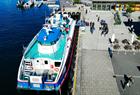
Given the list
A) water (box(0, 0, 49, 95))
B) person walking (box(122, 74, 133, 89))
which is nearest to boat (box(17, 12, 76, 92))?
water (box(0, 0, 49, 95))

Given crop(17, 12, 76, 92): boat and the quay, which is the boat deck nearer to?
crop(17, 12, 76, 92): boat

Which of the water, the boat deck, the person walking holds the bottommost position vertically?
the water

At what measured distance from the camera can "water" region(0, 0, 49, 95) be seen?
115 ft

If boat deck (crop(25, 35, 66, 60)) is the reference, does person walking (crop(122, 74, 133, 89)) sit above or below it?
below

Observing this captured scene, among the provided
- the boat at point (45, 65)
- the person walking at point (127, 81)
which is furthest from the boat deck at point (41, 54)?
the person walking at point (127, 81)

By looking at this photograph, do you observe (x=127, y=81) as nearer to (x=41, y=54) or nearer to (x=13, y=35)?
(x=41, y=54)

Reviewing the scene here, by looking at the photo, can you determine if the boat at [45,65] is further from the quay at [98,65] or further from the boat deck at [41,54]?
the quay at [98,65]

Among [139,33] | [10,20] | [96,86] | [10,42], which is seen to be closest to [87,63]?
[96,86]

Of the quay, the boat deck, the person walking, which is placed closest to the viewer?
the quay

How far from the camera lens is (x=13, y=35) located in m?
56.2

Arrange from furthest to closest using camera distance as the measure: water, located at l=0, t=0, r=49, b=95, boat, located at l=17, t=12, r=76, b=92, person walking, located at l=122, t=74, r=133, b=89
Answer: water, located at l=0, t=0, r=49, b=95 < boat, located at l=17, t=12, r=76, b=92 < person walking, located at l=122, t=74, r=133, b=89

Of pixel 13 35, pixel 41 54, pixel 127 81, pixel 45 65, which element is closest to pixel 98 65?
pixel 127 81

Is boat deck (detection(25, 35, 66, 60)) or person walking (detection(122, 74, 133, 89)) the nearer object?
person walking (detection(122, 74, 133, 89))

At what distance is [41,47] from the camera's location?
33344 mm
